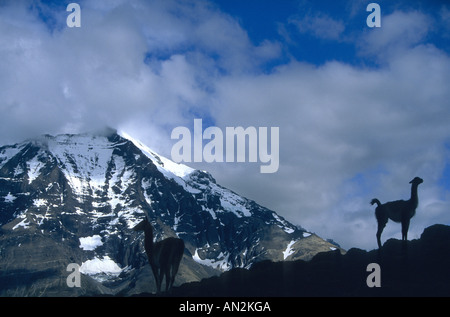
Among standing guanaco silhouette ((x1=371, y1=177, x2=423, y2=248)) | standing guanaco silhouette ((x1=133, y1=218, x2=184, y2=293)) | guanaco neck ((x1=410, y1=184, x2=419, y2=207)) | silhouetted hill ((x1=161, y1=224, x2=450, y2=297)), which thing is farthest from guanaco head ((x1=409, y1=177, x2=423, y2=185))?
standing guanaco silhouette ((x1=133, y1=218, x2=184, y2=293))

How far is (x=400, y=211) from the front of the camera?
42.7 metres

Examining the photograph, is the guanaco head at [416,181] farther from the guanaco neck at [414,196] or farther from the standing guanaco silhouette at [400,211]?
the guanaco neck at [414,196]

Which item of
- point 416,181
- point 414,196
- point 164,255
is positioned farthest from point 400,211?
point 164,255

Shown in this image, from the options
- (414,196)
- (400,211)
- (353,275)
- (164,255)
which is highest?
(414,196)

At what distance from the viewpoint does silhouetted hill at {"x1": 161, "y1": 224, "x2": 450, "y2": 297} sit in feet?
130

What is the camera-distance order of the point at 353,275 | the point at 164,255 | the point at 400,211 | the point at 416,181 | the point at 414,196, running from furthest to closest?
the point at 416,181 → the point at 164,255 → the point at 414,196 → the point at 400,211 → the point at 353,275

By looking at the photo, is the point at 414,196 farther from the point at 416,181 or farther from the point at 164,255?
the point at 164,255

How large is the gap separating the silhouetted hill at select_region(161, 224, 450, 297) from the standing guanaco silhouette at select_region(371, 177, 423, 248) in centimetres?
173

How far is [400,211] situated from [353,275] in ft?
20.7

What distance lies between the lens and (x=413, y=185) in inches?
1715

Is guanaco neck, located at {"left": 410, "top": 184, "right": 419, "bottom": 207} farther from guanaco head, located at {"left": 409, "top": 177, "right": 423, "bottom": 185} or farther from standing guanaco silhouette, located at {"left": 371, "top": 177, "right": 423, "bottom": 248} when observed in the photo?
guanaco head, located at {"left": 409, "top": 177, "right": 423, "bottom": 185}
